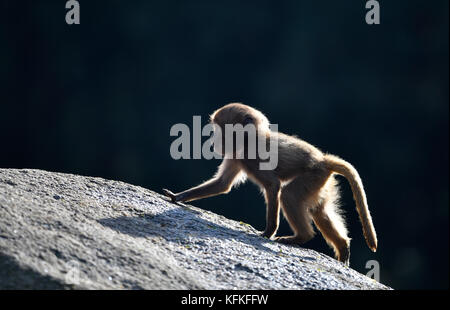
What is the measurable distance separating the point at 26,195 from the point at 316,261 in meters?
3.27

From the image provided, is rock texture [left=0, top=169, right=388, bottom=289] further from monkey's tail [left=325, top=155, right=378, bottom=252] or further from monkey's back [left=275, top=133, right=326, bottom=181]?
monkey's back [left=275, top=133, right=326, bottom=181]

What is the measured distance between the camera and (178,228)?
6.63 meters

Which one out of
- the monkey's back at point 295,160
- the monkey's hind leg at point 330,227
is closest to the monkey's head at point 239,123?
the monkey's back at point 295,160

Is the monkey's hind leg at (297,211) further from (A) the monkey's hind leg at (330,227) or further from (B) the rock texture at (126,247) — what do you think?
(B) the rock texture at (126,247)

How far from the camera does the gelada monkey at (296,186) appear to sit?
26.4 feet

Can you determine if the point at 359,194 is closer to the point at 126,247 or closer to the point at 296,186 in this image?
the point at 296,186

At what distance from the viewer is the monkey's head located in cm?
871

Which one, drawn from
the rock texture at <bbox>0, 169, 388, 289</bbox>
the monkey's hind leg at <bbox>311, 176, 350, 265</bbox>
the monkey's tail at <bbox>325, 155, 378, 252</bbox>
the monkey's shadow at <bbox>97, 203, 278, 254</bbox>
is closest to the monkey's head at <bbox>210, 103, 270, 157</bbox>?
the monkey's tail at <bbox>325, 155, 378, 252</bbox>

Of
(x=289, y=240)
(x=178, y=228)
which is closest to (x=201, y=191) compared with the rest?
(x=289, y=240)

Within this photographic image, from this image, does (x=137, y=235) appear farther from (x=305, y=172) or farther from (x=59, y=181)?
(x=305, y=172)

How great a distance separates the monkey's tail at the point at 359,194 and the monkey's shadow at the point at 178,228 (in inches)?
56.9

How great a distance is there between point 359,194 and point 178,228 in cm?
292
